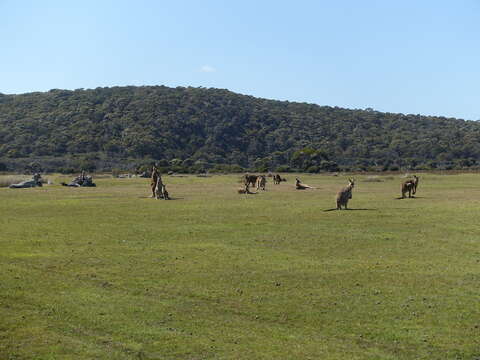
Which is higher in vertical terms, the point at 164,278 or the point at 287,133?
the point at 287,133

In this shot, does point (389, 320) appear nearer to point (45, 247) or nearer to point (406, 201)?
point (45, 247)

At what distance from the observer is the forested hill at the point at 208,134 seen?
8812 centimetres

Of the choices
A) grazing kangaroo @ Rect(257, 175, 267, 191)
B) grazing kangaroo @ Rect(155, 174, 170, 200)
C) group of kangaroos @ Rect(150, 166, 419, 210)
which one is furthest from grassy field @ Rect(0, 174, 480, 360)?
grazing kangaroo @ Rect(257, 175, 267, 191)

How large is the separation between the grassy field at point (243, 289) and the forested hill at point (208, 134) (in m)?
59.6

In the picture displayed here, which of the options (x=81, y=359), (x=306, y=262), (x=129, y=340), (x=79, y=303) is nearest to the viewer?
(x=81, y=359)

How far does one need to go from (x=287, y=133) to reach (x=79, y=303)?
325 feet

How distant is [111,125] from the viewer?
100312mm

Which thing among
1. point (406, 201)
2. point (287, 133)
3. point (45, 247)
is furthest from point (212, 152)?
point (45, 247)

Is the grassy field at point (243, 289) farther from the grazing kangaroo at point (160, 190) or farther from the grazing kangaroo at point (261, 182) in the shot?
the grazing kangaroo at point (261, 182)

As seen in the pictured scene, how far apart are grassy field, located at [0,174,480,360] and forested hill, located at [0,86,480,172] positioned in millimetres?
59634

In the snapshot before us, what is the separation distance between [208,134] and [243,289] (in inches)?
3754

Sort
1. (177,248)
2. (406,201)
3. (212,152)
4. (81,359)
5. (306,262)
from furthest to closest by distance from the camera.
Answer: (212,152), (406,201), (177,248), (306,262), (81,359)

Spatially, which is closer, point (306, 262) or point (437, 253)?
point (306, 262)

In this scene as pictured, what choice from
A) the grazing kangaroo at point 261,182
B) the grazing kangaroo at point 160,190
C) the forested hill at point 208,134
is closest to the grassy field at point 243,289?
the grazing kangaroo at point 160,190
